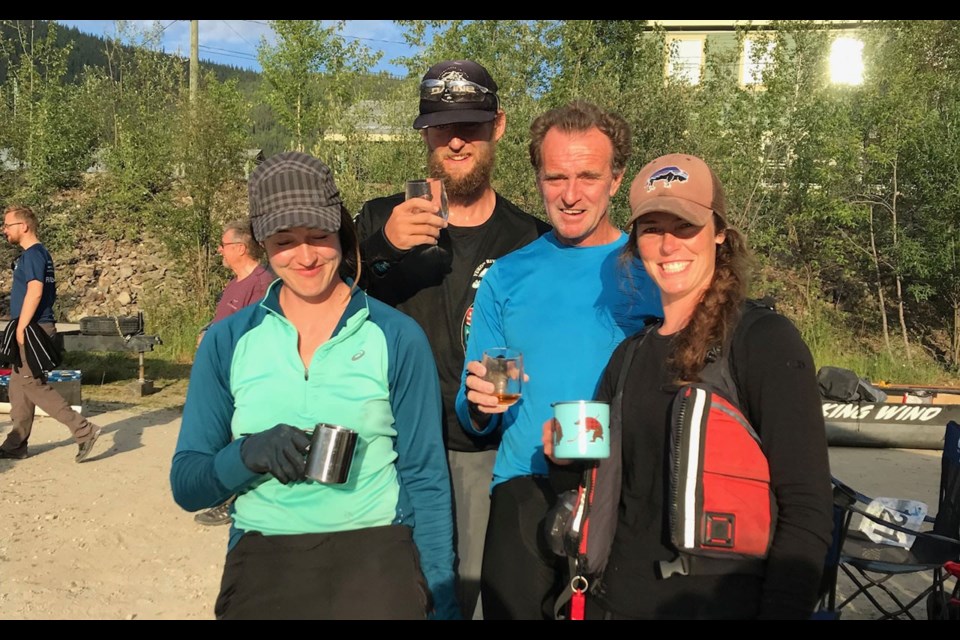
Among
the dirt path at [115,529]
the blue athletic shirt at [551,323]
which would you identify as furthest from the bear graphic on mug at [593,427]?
the dirt path at [115,529]

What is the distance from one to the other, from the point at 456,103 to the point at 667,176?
1186 millimetres

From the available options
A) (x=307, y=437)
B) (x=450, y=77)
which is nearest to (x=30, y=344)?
(x=450, y=77)

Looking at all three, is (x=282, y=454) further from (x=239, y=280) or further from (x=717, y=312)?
(x=239, y=280)

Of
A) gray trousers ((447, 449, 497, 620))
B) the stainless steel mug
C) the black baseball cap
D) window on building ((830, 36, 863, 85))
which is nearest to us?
the stainless steel mug

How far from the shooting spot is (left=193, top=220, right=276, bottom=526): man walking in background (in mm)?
6832

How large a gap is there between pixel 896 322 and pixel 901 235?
2.63 m

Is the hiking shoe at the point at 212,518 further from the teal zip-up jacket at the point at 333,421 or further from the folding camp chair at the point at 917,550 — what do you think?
the folding camp chair at the point at 917,550

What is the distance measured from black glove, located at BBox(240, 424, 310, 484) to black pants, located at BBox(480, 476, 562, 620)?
3.03 feet

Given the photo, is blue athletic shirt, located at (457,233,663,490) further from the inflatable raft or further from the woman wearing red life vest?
the inflatable raft

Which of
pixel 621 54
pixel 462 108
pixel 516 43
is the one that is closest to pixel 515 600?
pixel 462 108

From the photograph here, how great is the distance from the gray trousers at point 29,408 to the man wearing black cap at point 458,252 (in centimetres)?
641

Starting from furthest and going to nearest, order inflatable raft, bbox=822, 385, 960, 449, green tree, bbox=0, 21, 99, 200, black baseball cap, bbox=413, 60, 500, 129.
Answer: green tree, bbox=0, 21, 99, 200 < inflatable raft, bbox=822, 385, 960, 449 < black baseball cap, bbox=413, 60, 500, 129

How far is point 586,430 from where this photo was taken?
7.58ft

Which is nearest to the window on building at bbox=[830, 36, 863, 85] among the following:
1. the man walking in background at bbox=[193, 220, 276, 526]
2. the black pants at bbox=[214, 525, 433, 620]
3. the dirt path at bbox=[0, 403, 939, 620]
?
the dirt path at bbox=[0, 403, 939, 620]
